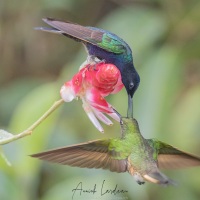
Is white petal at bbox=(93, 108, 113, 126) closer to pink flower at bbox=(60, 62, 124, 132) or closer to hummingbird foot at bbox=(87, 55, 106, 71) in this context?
pink flower at bbox=(60, 62, 124, 132)

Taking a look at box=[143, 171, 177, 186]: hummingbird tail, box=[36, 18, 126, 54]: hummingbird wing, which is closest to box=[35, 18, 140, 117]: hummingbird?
box=[36, 18, 126, 54]: hummingbird wing

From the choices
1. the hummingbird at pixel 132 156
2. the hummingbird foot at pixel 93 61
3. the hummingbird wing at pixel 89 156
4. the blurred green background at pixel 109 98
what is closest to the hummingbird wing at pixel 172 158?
the hummingbird at pixel 132 156

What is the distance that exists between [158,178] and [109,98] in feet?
5.85

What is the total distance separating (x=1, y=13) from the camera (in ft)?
14.9

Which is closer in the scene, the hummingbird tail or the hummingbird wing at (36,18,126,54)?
the hummingbird tail

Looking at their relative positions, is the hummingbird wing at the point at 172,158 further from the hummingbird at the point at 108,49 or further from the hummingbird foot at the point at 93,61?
the hummingbird foot at the point at 93,61

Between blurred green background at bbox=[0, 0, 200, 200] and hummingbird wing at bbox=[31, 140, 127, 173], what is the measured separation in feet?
2.04

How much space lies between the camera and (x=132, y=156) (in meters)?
2.09

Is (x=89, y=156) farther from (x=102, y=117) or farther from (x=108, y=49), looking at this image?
(x=108, y=49)

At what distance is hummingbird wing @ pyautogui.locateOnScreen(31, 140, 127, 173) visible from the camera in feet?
5.96

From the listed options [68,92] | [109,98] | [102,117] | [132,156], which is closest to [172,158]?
[132,156]

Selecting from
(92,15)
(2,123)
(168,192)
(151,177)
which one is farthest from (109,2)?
(151,177)

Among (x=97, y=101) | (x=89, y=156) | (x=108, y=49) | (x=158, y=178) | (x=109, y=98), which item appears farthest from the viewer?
(x=109, y=98)

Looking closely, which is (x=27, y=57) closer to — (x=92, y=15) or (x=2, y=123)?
(x=92, y=15)
